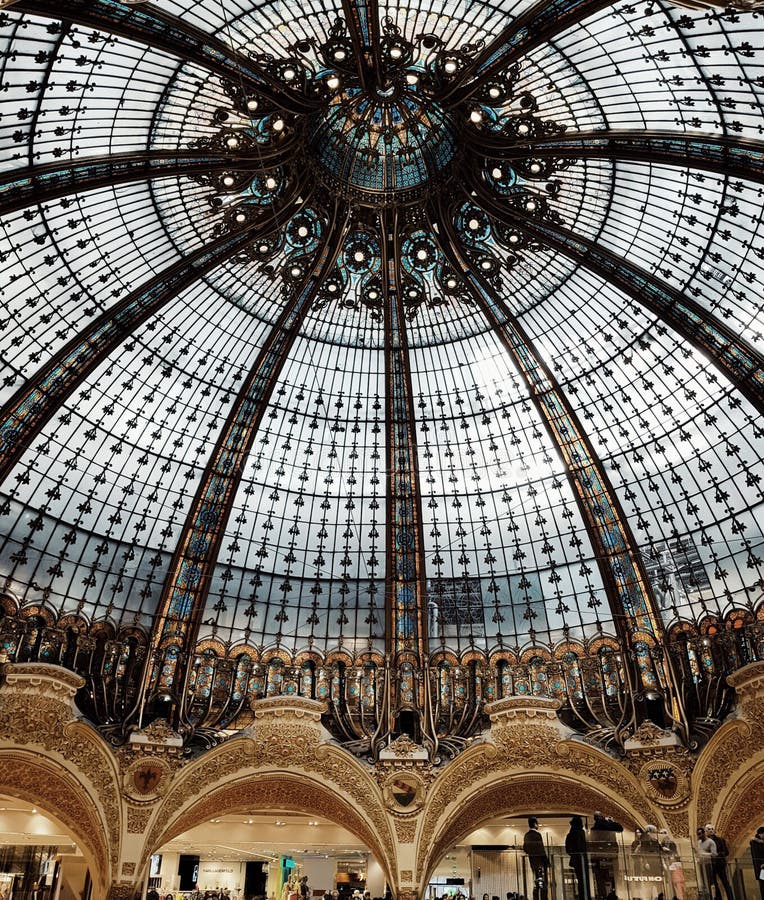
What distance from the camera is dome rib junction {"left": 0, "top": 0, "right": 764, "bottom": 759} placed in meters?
20.6

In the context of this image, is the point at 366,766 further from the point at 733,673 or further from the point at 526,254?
the point at 526,254

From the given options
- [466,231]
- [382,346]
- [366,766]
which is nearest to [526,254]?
[466,231]

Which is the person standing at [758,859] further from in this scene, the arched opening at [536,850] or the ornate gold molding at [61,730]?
the ornate gold molding at [61,730]

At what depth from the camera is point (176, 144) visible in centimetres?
2256

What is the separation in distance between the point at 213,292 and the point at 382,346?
6.63 m

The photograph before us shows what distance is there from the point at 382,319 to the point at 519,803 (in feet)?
59.6

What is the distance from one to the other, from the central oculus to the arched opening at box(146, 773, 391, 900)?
20.1 meters

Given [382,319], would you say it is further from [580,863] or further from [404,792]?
[580,863]

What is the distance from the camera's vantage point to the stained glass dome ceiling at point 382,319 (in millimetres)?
20188

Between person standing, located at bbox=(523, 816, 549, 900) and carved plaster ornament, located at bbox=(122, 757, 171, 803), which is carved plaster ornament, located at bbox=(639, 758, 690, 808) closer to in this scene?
person standing, located at bbox=(523, 816, 549, 900)

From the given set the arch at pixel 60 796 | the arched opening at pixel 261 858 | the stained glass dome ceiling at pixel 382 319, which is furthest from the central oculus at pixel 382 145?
the arched opening at pixel 261 858

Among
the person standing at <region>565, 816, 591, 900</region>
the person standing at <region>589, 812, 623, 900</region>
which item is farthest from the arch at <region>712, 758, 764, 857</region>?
the person standing at <region>565, 816, 591, 900</region>

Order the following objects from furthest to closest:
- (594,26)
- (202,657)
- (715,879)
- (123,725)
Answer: (202,657) → (123,725) → (594,26) → (715,879)

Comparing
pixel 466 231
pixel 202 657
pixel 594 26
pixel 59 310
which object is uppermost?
pixel 466 231
